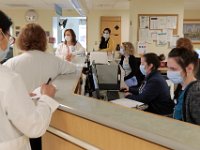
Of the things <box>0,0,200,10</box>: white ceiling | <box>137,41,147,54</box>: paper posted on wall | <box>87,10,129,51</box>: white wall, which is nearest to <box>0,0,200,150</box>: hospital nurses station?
<box>137,41,147,54</box>: paper posted on wall

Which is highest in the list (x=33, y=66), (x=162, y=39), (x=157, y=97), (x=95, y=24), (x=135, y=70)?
(x=95, y=24)

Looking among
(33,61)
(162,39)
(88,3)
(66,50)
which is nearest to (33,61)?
(33,61)

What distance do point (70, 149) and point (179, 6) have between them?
18.7 ft

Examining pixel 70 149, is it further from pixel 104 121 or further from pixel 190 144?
pixel 190 144

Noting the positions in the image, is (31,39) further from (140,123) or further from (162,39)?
(162,39)

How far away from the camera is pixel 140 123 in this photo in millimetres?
1080

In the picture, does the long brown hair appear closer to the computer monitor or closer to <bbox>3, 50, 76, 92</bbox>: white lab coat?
<bbox>3, 50, 76, 92</bbox>: white lab coat

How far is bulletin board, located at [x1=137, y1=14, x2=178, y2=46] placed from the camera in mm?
6387

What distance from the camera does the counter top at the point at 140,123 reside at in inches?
36.6

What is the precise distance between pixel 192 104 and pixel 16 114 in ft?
3.37

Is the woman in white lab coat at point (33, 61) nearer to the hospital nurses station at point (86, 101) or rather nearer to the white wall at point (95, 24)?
the hospital nurses station at point (86, 101)

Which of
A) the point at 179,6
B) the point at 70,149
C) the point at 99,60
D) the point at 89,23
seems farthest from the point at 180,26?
the point at 70,149

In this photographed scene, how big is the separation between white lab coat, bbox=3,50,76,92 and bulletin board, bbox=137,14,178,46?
4517 mm

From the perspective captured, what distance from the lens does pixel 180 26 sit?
21.1 feet
